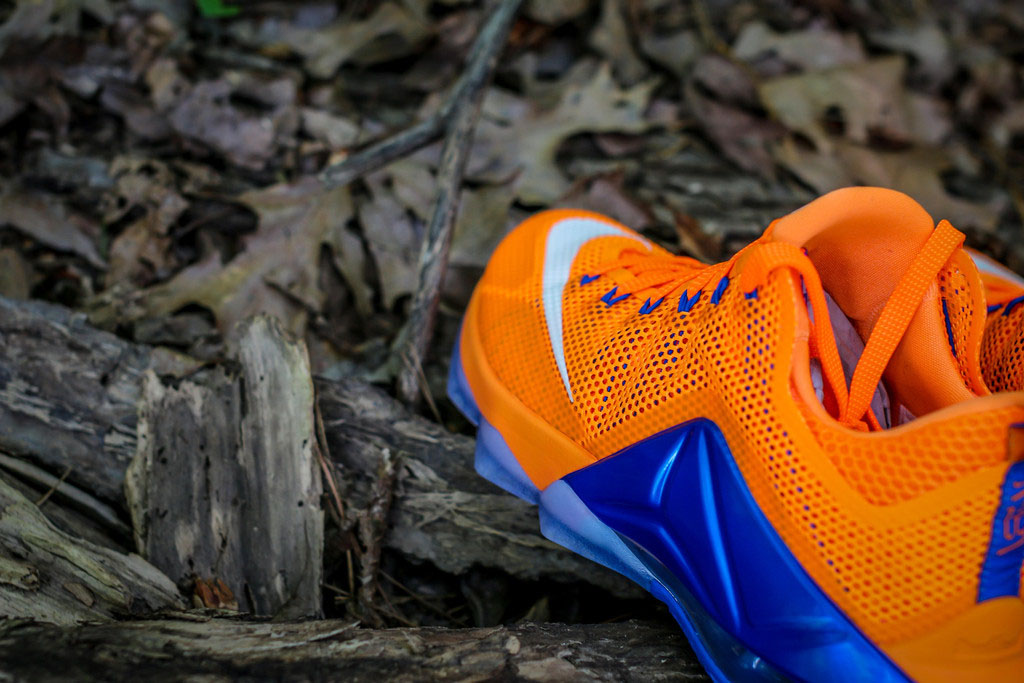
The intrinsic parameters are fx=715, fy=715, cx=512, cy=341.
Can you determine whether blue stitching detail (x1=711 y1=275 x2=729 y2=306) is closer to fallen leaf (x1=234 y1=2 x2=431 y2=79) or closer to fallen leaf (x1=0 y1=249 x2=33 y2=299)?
fallen leaf (x1=0 y1=249 x2=33 y2=299)

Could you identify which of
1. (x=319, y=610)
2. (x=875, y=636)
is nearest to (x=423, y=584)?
(x=319, y=610)

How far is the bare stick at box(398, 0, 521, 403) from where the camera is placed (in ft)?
5.23

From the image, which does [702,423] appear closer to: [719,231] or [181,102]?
[719,231]

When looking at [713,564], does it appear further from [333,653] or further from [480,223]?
[480,223]

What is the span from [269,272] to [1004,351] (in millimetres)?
1566

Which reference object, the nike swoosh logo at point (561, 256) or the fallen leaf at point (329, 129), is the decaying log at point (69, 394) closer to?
the nike swoosh logo at point (561, 256)

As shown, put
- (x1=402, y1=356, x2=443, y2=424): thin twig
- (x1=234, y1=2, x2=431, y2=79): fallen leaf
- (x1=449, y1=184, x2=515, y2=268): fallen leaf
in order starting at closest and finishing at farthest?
(x1=402, y1=356, x2=443, y2=424): thin twig
(x1=449, y1=184, x2=515, y2=268): fallen leaf
(x1=234, y1=2, x2=431, y2=79): fallen leaf

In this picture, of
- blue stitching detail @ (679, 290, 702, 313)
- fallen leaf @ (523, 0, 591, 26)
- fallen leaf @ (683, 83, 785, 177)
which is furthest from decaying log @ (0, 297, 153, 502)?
fallen leaf @ (683, 83, 785, 177)

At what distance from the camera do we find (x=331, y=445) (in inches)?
53.6

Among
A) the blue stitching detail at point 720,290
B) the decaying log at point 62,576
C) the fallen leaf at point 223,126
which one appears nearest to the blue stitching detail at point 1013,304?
the blue stitching detail at point 720,290

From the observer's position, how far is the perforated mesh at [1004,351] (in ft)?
3.74

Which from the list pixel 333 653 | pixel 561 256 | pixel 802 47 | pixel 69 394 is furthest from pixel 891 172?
pixel 69 394

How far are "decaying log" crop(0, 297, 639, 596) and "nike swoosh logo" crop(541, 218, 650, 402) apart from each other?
28 cm

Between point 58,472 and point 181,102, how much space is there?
1296 mm
